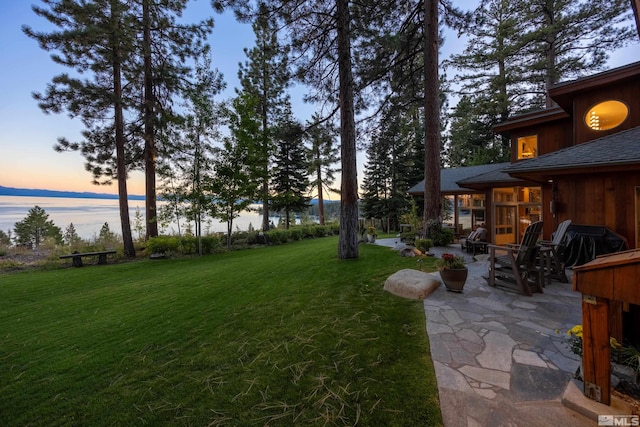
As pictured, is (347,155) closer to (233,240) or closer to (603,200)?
(603,200)

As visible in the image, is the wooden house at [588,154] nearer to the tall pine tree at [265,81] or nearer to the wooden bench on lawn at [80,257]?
the tall pine tree at [265,81]

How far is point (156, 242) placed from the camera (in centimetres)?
990

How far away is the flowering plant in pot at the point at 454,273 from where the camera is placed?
4023 millimetres

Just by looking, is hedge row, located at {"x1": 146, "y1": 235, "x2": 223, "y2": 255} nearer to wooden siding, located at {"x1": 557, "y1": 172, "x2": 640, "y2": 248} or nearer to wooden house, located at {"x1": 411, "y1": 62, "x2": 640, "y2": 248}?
wooden house, located at {"x1": 411, "y1": 62, "x2": 640, "y2": 248}

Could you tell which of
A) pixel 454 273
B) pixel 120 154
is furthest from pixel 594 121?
pixel 120 154

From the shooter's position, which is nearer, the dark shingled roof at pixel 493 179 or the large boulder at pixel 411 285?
the large boulder at pixel 411 285

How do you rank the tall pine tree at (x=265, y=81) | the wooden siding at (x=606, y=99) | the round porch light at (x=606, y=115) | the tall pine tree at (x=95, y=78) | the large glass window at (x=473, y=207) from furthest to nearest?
the large glass window at (x=473, y=207) → the tall pine tree at (x=95, y=78) → the tall pine tree at (x=265, y=81) → the round porch light at (x=606, y=115) → the wooden siding at (x=606, y=99)

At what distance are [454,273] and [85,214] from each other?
21.6 metres

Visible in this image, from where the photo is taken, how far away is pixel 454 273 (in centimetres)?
403

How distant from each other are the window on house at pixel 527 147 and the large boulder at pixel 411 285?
25.5ft

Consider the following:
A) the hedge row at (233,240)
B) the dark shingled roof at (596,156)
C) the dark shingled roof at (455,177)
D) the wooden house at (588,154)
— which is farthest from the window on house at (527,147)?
the hedge row at (233,240)

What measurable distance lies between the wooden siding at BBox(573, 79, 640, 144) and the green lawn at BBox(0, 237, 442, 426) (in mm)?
6735

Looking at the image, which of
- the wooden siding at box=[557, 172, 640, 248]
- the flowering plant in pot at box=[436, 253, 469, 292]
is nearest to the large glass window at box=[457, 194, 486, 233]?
the wooden siding at box=[557, 172, 640, 248]

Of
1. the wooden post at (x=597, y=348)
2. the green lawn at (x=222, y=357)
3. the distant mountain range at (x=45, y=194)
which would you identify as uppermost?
the distant mountain range at (x=45, y=194)
